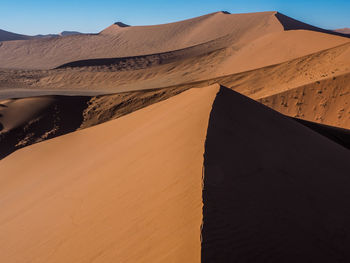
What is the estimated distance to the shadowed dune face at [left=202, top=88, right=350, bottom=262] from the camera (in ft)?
10.7

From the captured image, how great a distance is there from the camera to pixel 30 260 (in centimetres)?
412

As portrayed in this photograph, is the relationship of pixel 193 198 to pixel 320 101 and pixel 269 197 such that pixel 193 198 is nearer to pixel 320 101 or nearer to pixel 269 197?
pixel 269 197

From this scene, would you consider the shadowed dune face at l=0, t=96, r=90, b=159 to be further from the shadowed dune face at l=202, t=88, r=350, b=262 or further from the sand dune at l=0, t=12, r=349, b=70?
the sand dune at l=0, t=12, r=349, b=70

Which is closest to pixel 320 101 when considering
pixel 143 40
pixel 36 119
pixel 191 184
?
pixel 191 184

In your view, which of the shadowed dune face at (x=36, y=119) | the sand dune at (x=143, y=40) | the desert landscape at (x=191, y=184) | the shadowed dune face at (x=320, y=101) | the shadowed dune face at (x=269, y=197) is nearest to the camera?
the shadowed dune face at (x=269, y=197)

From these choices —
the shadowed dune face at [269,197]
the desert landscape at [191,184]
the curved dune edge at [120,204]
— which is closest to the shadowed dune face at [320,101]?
the desert landscape at [191,184]

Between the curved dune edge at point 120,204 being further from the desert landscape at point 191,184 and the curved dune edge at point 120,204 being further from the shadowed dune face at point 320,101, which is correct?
the shadowed dune face at point 320,101

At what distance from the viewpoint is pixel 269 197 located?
4133 millimetres

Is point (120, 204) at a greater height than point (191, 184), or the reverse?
point (191, 184)

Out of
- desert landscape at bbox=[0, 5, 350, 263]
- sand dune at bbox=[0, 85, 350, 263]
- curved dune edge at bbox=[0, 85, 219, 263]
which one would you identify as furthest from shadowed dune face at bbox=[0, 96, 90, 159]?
sand dune at bbox=[0, 85, 350, 263]

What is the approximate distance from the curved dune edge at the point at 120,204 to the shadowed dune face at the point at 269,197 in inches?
9.5

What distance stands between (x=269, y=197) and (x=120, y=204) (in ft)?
7.27

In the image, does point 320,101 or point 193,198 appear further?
point 320,101

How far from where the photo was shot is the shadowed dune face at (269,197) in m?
3.27
